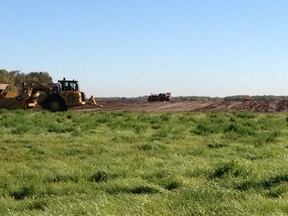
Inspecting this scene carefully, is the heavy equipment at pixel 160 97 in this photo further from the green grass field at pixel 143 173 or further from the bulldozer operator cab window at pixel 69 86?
the green grass field at pixel 143 173

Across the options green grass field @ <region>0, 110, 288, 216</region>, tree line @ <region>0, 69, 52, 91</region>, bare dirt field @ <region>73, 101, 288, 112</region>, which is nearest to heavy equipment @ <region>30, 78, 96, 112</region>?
bare dirt field @ <region>73, 101, 288, 112</region>

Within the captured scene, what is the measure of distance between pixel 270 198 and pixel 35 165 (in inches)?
207

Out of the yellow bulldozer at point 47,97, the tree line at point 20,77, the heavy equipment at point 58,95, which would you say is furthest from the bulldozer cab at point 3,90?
the tree line at point 20,77

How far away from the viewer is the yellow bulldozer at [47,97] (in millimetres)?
33344

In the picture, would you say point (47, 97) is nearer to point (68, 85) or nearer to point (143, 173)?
point (68, 85)

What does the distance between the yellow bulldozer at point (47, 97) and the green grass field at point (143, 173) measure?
57.3 ft

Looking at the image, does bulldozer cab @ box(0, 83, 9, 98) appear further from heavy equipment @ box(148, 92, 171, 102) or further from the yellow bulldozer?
heavy equipment @ box(148, 92, 171, 102)

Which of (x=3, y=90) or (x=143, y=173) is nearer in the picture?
(x=143, y=173)

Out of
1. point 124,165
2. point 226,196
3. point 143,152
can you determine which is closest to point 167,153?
point 143,152

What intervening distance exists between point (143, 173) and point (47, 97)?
2587 cm

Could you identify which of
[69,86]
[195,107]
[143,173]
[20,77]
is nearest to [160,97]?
[20,77]

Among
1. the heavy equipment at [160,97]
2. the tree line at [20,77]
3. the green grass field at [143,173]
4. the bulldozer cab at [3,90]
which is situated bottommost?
the green grass field at [143,173]

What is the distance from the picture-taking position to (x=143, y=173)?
Answer: 9.01 meters

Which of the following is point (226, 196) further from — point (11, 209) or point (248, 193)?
point (11, 209)
